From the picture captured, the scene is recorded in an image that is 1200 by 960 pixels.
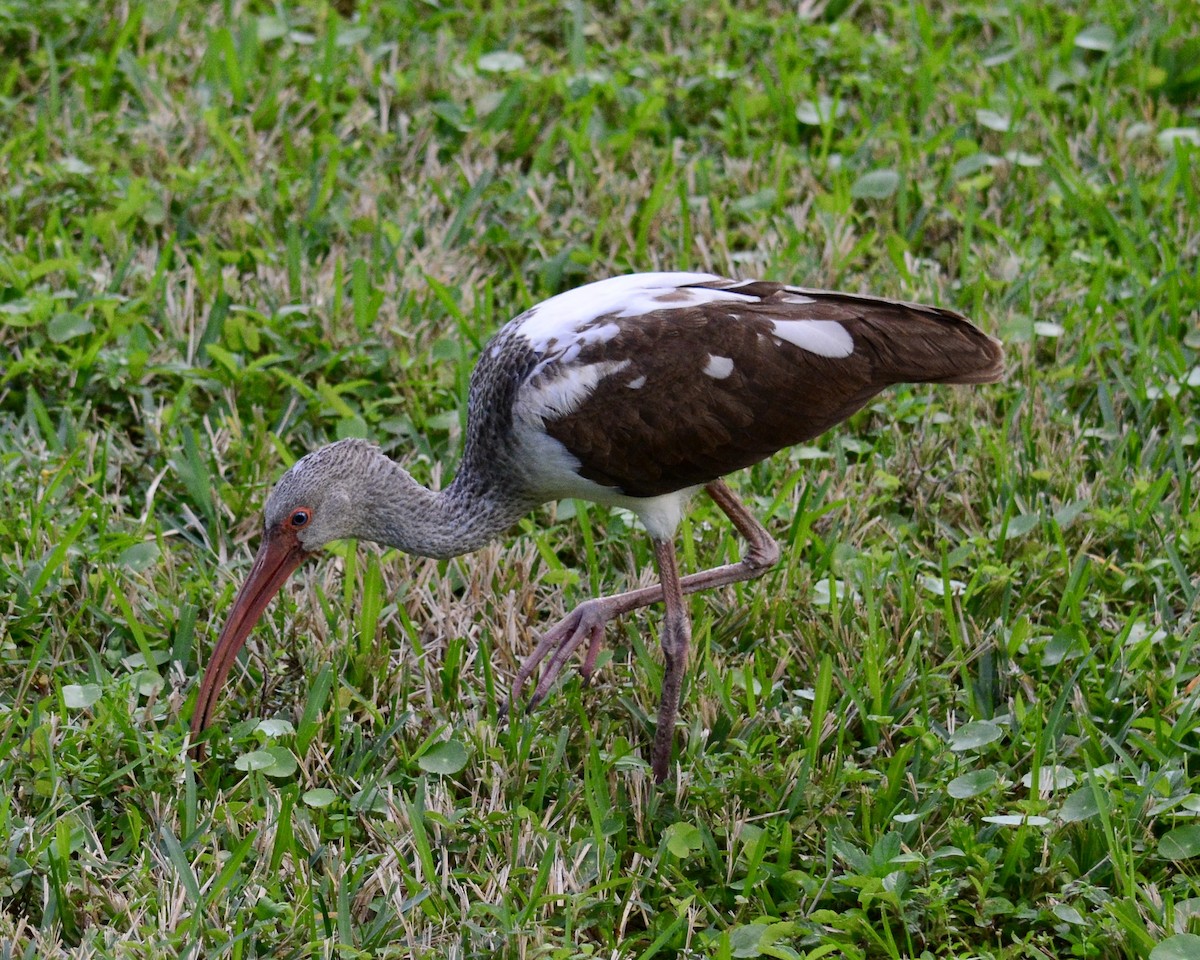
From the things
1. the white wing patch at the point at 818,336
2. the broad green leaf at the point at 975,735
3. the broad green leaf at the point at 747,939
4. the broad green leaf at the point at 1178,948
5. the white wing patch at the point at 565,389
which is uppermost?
the white wing patch at the point at 818,336

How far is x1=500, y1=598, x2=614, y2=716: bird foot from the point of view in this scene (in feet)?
13.7

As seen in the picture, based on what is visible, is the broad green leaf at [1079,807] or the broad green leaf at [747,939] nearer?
the broad green leaf at [747,939]

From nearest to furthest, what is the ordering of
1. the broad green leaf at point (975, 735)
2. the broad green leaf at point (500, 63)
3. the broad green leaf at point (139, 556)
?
the broad green leaf at point (975, 735) < the broad green leaf at point (139, 556) < the broad green leaf at point (500, 63)

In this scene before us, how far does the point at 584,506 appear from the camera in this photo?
4.88 metres

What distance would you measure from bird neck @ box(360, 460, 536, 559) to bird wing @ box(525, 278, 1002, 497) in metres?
0.30

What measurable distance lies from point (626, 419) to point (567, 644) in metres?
0.65

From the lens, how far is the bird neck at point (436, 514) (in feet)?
13.7

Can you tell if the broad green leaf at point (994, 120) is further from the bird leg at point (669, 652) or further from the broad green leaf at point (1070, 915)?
the broad green leaf at point (1070, 915)

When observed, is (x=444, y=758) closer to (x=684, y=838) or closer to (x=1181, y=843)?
(x=684, y=838)

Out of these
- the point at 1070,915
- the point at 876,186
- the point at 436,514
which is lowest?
the point at 1070,915

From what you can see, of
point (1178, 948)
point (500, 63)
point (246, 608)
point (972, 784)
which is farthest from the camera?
point (500, 63)

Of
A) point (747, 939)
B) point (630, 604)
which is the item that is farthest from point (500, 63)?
point (747, 939)

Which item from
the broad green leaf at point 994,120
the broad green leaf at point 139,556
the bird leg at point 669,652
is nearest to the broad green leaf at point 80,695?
the broad green leaf at point 139,556

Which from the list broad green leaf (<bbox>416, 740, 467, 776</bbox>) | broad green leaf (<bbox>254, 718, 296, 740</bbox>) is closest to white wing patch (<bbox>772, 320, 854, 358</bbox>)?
broad green leaf (<bbox>416, 740, 467, 776</bbox>)
